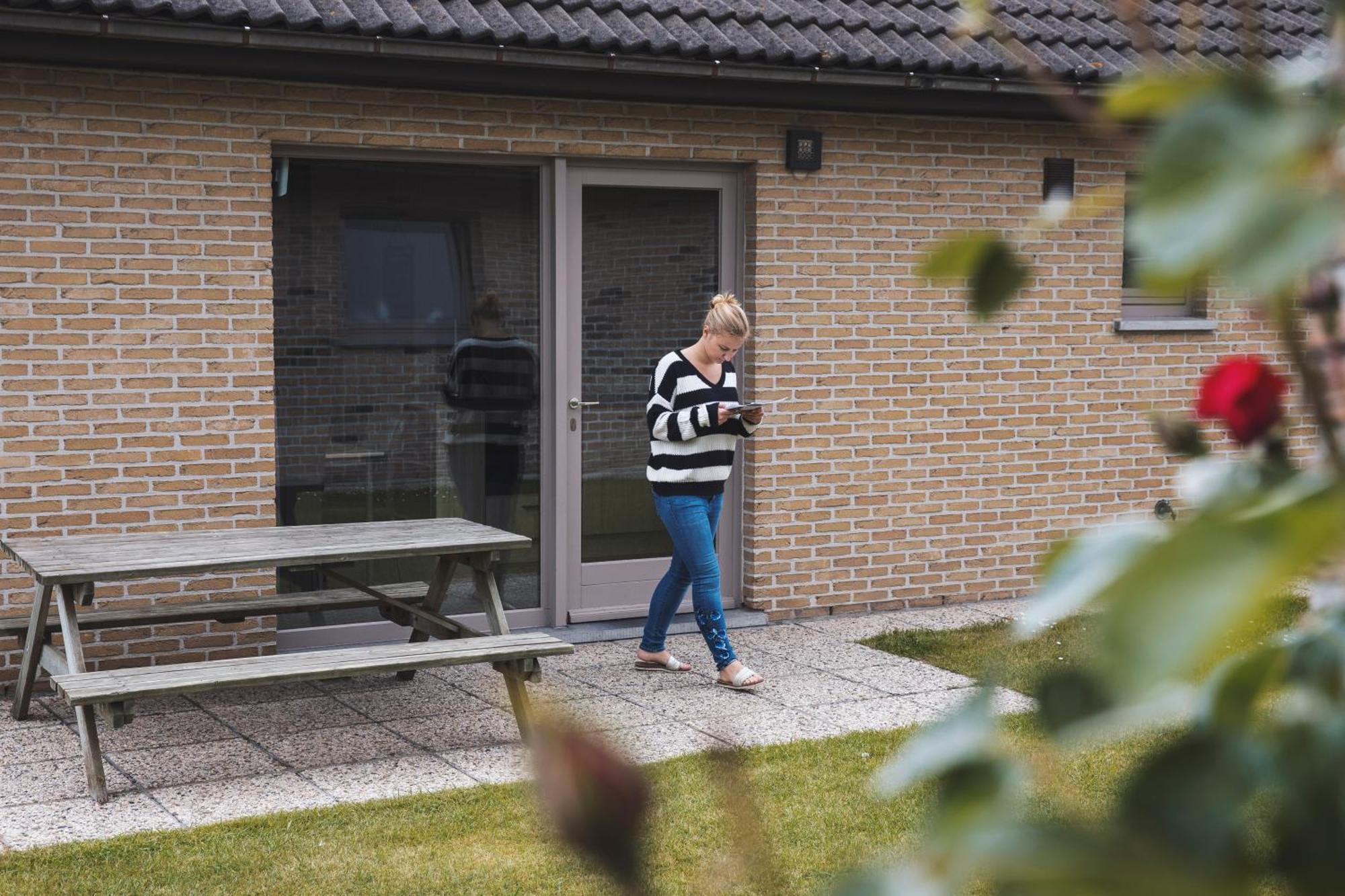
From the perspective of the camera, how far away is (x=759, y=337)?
353 inches

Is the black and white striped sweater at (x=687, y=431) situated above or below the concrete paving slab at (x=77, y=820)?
above

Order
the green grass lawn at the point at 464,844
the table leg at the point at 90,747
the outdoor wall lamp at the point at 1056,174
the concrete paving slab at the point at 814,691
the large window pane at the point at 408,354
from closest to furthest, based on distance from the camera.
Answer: the green grass lawn at the point at 464,844 → the table leg at the point at 90,747 → the concrete paving slab at the point at 814,691 → the large window pane at the point at 408,354 → the outdoor wall lamp at the point at 1056,174

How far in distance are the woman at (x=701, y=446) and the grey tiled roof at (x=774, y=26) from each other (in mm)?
1678

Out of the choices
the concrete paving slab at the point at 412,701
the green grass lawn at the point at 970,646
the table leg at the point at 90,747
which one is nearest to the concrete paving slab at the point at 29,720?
the table leg at the point at 90,747

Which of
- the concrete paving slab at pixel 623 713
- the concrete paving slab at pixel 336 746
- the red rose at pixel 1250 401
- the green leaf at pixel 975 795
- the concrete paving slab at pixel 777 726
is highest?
the red rose at pixel 1250 401

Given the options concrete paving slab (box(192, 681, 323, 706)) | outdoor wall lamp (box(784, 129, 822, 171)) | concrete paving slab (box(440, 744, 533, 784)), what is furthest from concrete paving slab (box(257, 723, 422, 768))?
outdoor wall lamp (box(784, 129, 822, 171))

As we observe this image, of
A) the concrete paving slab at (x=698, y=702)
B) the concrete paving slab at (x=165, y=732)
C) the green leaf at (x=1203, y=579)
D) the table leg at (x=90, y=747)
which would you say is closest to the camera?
the green leaf at (x=1203, y=579)

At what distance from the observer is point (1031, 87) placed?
9141 mm

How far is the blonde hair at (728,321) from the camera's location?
726cm

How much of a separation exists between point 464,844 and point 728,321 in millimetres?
2902

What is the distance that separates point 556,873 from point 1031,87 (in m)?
5.89

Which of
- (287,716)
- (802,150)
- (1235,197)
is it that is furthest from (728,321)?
(1235,197)

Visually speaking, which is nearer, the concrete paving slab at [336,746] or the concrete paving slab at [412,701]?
the concrete paving slab at [336,746]

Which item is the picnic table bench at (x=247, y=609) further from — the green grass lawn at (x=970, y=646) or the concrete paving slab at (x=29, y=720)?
the green grass lawn at (x=970, y=646)
